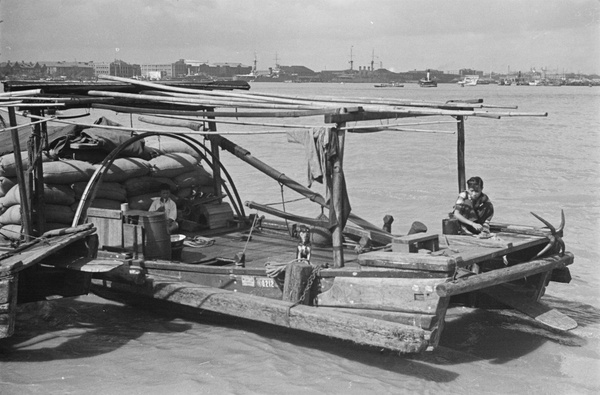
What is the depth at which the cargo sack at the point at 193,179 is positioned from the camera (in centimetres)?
1020

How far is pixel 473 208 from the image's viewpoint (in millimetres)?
7730

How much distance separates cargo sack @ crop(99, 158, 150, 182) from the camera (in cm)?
930

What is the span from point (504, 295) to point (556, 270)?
66 cm

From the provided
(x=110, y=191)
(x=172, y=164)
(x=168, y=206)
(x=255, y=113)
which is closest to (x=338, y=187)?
(x=255, y=113)

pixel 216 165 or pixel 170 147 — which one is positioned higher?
pixel 170 147

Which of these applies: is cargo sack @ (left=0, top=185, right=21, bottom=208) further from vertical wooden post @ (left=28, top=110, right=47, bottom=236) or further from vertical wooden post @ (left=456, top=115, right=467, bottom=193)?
vertical wooden post @ (left=456, top=115, right=467, bottom=193)

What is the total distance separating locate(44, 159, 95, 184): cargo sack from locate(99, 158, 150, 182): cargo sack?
10.2 inches

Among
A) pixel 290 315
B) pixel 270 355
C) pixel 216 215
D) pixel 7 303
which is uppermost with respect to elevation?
pixel 216 215

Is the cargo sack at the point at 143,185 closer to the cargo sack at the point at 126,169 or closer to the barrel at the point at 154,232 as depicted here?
the cargo sack at the point at 126,169

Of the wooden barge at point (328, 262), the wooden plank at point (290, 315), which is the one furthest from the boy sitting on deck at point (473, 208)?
the wooden plank at point (290, 315)

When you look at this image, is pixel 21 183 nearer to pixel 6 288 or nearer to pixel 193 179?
pixel 6 288

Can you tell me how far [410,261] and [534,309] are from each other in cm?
179

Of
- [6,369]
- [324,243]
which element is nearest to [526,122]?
[324,243]

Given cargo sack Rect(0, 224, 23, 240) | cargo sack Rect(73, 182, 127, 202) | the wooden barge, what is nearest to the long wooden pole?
the wooden barge
